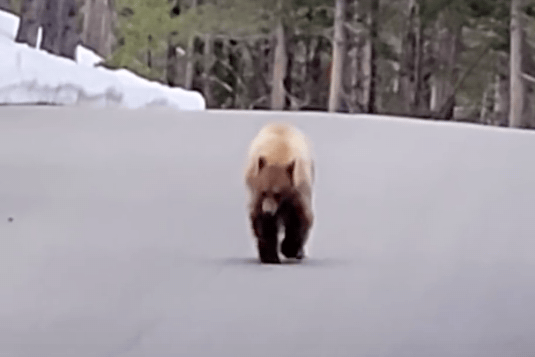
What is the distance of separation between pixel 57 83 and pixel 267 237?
1129cm

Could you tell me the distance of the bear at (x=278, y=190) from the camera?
650 cm

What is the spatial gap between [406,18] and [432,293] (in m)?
33.2

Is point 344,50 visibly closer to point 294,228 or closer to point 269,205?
point 294,228

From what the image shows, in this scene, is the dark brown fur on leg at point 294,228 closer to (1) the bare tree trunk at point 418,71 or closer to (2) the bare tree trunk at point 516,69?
(2) the bare tree trunk at point 516,69

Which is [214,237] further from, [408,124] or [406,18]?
[406,18]

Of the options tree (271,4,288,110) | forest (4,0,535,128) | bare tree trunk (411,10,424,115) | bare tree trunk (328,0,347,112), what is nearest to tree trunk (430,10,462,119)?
forest (4,0,535,128)

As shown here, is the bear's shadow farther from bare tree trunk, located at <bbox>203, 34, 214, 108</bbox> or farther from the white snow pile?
bare tree trunk, located at <bbox>203, 34, 214, 108</bbox>

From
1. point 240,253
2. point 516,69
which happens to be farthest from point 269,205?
point 516,69

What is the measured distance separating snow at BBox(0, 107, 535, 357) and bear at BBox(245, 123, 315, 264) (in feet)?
0.66

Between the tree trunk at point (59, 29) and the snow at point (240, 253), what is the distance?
23.7 ft

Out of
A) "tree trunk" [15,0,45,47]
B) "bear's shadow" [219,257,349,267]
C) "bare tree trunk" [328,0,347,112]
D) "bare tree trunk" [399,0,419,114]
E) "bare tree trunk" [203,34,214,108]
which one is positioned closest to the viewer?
"bear's shadow" [219,257,349,267]

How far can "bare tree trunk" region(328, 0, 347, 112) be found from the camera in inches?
1245

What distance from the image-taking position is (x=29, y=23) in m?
22.2

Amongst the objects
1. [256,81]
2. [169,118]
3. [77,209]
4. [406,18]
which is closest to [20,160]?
[77,209]
